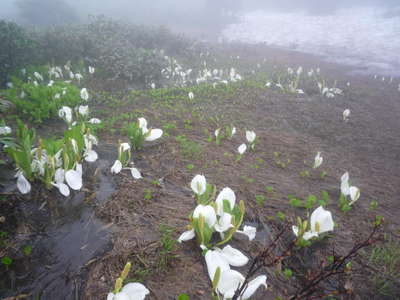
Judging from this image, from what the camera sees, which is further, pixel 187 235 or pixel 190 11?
pixel 190 11

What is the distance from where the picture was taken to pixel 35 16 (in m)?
19.6

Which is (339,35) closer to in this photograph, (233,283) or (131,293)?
(233,283)

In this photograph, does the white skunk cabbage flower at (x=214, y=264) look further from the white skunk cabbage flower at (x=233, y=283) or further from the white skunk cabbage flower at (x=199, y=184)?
the white skunk cabbage flower at (x=199, y=184)

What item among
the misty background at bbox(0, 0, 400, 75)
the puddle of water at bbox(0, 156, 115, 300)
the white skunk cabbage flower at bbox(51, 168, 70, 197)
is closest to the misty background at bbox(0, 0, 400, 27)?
the misty background at bbox(0, 0, 400, 75)

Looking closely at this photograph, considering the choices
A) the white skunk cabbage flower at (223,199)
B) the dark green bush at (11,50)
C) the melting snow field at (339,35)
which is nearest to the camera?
the white skunk cabbage flower at (223,199)

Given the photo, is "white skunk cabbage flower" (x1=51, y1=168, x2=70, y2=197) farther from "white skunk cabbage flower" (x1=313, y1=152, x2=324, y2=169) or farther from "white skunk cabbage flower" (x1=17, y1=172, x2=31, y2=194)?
"white skunk cabbage flower" (x1=313, y1=152, x2=324, y2=169)

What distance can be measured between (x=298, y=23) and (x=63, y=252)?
1125 inches

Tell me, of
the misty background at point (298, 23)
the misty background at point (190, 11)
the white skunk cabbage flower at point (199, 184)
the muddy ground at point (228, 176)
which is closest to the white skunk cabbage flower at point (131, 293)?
the muddy ground at point (228, 176)

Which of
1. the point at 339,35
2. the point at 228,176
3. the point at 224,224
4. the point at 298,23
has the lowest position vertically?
the point at 228,176

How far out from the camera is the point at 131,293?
112 centimetres

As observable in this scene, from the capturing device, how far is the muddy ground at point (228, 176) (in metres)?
1.46

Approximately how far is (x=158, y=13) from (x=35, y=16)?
15.4m

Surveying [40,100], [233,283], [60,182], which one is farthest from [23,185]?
[40,100]

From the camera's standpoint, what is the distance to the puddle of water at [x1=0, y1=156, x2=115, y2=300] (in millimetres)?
1248
